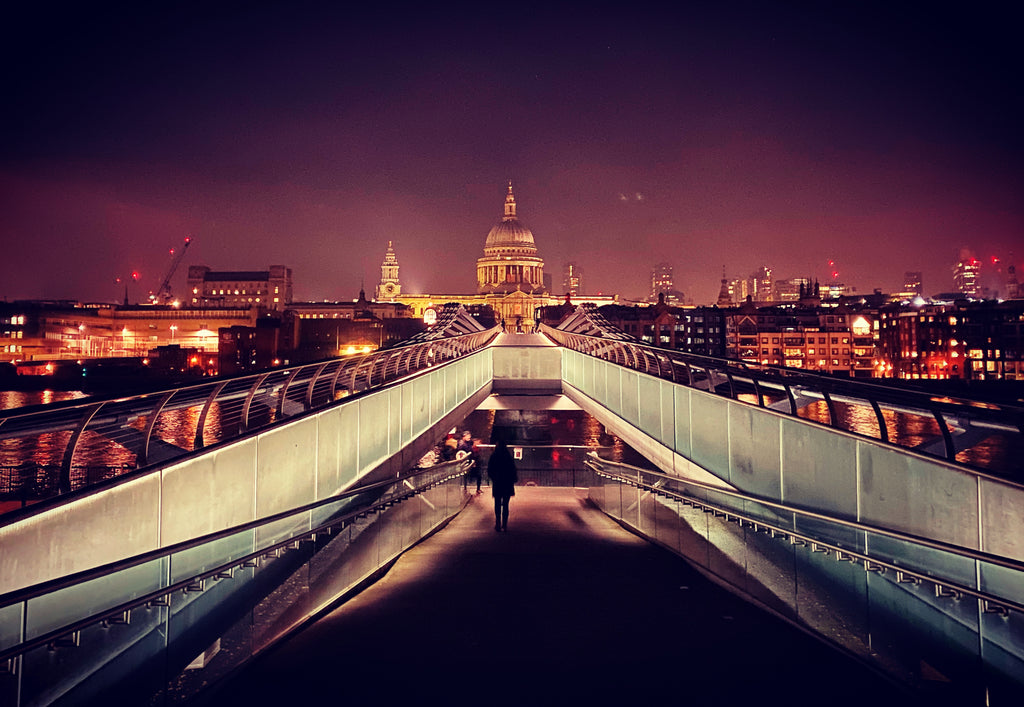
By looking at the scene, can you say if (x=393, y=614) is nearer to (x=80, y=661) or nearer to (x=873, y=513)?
(x=80, y=661)

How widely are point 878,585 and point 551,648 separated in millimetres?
2477

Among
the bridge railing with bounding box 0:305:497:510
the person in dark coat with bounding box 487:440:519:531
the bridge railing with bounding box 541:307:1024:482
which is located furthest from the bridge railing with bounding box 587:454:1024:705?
the bridge railing with bounding box 0:305:497:510

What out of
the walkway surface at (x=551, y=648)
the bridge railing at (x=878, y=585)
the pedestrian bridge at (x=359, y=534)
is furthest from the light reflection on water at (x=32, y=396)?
the bridge railing at (x=878, y=585)

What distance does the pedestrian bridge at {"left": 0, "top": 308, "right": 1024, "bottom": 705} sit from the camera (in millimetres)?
5004

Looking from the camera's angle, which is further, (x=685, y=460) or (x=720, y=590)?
(x=685, y=460)

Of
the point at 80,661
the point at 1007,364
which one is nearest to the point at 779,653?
the point at 80,661

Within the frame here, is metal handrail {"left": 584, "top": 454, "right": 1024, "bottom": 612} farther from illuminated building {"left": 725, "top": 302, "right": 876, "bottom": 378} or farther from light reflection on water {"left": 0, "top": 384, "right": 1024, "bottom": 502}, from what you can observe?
illuminated building {"left": 725, "top": 302, "right": 876, "bottom": 378}

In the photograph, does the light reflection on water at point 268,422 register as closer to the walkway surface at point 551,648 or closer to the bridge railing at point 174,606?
the bridge railing at point 174,606

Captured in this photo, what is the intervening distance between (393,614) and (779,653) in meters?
2.91

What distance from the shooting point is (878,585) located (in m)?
6.32

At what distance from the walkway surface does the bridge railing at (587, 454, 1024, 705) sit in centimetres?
35

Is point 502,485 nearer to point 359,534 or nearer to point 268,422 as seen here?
point 359,534

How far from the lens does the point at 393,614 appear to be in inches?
266

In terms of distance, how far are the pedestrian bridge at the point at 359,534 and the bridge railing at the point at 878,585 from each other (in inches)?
0.7
